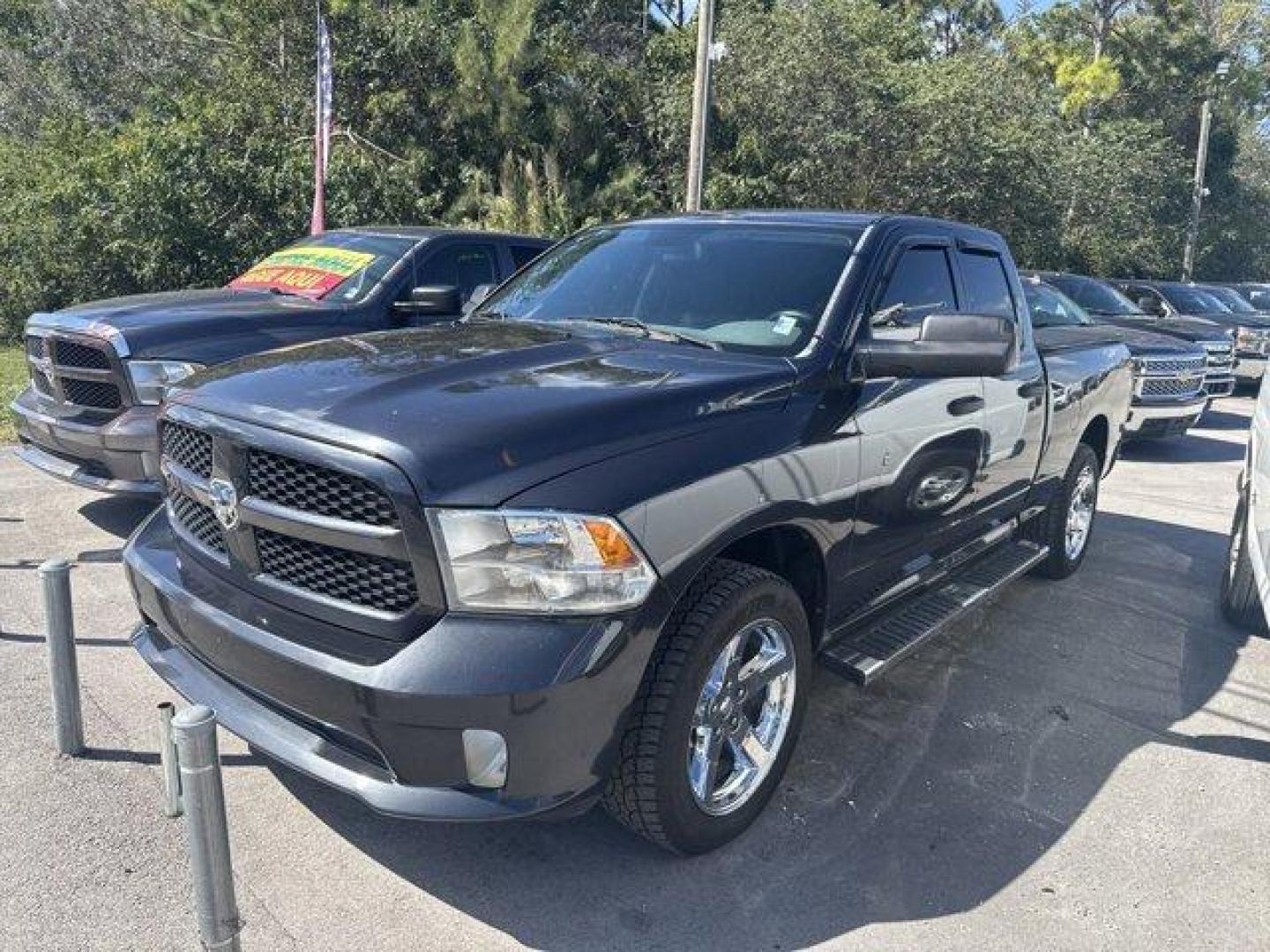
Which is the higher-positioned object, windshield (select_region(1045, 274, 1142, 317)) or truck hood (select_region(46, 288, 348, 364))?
truck hood (select_region(46, 288, 348, 364))

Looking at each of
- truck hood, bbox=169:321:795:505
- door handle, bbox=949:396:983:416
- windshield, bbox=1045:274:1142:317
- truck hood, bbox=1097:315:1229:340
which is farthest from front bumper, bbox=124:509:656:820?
windshield, bbox=1045:274:1142:317

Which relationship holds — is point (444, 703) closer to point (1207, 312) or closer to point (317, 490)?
point (317, 490)

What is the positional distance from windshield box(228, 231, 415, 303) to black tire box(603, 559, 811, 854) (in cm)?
444

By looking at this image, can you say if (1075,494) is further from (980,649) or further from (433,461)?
(433,461)

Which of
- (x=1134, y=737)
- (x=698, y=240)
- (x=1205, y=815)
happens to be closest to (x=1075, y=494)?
(x=1134, y=737)

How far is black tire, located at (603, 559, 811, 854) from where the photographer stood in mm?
2717

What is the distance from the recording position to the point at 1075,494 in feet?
19.9

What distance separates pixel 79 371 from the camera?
5.59 meters

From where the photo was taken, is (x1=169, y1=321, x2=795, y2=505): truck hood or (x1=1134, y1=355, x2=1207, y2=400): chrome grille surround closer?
(x1=169, y1=321, x2=795, y2=505): truck hood

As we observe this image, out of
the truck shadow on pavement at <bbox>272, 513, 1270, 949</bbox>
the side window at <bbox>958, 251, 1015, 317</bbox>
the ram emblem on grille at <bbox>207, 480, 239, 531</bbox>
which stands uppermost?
the side window at <bbox>958, 251, 1015, 317</bbox>

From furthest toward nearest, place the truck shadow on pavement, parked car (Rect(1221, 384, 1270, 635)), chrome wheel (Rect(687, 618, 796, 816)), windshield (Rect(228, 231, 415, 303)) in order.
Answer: windshield (Rect(228, 231, 415, 303))
parked car (Rect(1221, 384, 1270, 635))
chrome wheel (Rect(687, 618, 796, 816))
the truck shadow on pavement

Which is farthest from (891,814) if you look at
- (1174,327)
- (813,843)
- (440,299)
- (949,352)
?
(1174,327)

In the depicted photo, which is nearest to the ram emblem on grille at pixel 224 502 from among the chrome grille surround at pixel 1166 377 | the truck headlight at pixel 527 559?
the truck headlight at pixel 527 559

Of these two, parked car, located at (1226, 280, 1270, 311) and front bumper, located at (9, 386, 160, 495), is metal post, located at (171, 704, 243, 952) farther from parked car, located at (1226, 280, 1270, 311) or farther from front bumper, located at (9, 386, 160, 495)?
parked car, located at (1226, 280, 1270, 311)
